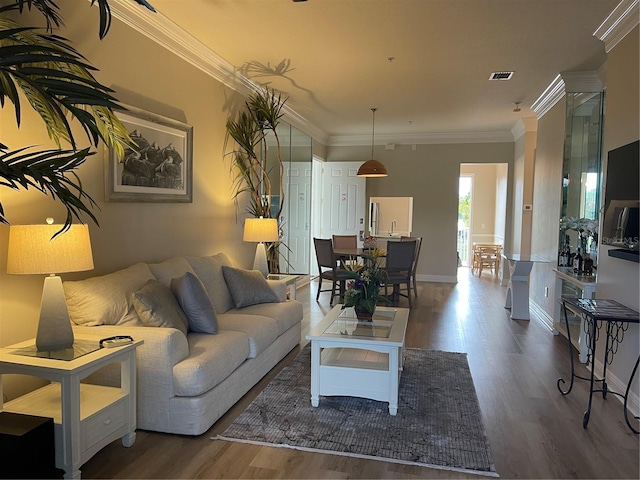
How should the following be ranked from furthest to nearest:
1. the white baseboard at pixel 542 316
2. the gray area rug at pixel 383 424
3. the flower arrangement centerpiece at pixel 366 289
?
the white baseboard at pixel 542 316, the flower arrangement centerpiece at pixel 366 289, the gray area rug at pixel 383 424

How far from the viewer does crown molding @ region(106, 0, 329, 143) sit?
10.8 feet

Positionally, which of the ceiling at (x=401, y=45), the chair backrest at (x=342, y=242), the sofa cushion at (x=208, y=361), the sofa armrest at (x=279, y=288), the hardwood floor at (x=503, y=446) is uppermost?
the ceiling at (x=401, y=45)

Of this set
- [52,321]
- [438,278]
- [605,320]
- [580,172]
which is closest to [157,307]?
[52,321]

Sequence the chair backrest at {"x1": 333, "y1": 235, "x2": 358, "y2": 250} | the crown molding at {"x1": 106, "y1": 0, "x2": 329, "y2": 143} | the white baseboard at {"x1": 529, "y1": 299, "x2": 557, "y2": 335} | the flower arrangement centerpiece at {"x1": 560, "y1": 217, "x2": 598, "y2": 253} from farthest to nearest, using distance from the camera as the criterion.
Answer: the chair backrest at {"x1": 333, "y1": 235, "x2": 358, "y2": 250} < the white baseboard at {"x1": 529, "y1": 299, "x2": 557, "y2": 335} < the flower arrangement centerpiece at {"x1": 560, "y1": 217, "x2": 598, "y2": 253} < the crown molding at {"x1": 106, "y1": 0, "x2": 329, "y2": 143}

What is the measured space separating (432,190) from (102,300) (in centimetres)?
723

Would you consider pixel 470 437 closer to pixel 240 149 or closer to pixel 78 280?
pixel 78 280

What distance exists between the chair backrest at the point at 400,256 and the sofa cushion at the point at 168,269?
127 inches

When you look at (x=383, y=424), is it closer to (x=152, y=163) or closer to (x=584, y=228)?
(x=152, y=163)

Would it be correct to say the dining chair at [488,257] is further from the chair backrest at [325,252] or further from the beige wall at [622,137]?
the beige wall at [622,137]

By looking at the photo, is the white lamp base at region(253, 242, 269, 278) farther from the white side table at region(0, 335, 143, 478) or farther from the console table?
the console table

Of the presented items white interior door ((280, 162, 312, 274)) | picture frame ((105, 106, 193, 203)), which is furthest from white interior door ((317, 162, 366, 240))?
picture frame ((105, 106, 193, 203))

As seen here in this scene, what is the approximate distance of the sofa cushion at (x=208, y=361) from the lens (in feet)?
8.45

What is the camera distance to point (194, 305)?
10.1ft

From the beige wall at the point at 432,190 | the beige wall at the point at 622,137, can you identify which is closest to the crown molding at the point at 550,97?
the beige wall at the point at 622,137
